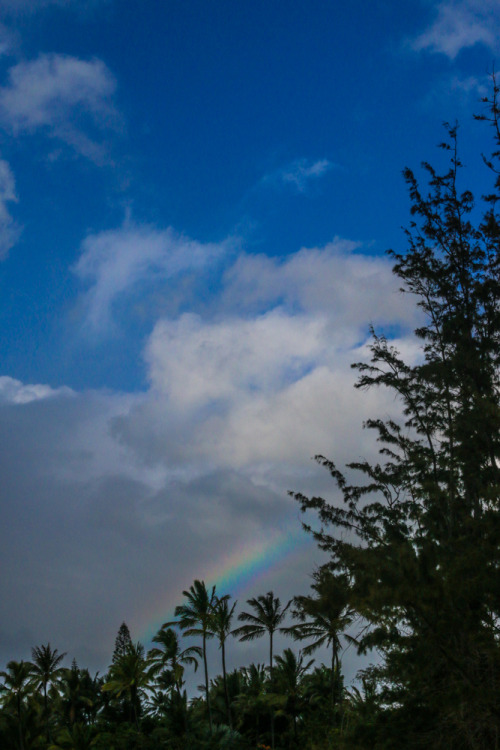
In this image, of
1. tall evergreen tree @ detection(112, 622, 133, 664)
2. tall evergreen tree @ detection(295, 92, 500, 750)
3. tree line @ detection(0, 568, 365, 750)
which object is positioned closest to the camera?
tall evergreen tree @ detection(295, 92, 500, 750)

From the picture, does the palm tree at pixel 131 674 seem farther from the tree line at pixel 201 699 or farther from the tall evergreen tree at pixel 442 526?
the tall evergreen tree at pixel 442 526

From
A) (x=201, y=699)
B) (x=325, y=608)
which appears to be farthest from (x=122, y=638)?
(x=325, y=608)

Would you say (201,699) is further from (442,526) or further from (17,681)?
(442,526)

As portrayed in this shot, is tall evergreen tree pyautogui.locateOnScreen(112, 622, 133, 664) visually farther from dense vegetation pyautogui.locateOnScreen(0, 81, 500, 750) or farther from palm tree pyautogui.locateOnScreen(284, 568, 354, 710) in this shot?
palm tree pyautogui.locateOnScreen(284, 568, 354, 710)

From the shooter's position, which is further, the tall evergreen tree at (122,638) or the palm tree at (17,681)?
the tall evergreen tree at (122,638)

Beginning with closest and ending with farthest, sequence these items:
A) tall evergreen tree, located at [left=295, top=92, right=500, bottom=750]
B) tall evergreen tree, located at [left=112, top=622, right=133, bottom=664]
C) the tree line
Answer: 1. tall evergreen tree, located at [left=295, top=92, right=500, bottom=750]
2. the tree line
3. tall evergreen tree, located at [left=112, top=622, right=133, bottom=664]

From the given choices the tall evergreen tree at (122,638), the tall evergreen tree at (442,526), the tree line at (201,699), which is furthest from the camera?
the tall evergreen tree at (122,638)

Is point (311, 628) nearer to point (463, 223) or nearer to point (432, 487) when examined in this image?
point (432, 487)

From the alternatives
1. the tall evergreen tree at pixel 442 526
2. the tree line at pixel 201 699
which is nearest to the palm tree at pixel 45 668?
the tree line at pixel 201 699

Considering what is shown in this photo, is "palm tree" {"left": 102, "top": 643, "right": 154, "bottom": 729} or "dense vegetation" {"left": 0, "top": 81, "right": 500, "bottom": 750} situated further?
"palm tree" {"left": 102, "top": 643, "right": 154, "bottom": 729}

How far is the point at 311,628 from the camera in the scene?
37.2 m

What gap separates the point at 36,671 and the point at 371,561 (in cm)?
3932

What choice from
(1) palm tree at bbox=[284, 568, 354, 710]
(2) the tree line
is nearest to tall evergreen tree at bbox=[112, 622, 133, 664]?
(2) the tree line

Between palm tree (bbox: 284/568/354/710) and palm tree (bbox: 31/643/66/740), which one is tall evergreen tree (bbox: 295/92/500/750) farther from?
palm tree (bbox: 31/643/66/740)
